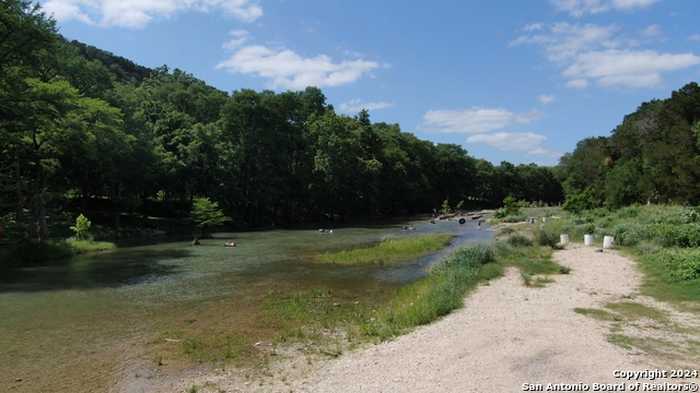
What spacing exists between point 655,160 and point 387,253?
42094mm

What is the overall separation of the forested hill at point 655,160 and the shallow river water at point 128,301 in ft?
114

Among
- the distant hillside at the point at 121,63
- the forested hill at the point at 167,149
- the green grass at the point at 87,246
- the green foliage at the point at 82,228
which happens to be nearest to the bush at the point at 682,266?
the forested hill at the point at 167,149

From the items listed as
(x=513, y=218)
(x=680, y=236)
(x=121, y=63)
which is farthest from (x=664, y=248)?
(x=121, y=63)

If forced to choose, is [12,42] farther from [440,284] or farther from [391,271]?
[440,284]

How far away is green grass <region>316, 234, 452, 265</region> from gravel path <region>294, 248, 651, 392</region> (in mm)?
14411

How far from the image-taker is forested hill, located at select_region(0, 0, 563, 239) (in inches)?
1286

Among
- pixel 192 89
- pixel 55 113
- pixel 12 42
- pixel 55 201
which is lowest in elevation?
pixel 55 201

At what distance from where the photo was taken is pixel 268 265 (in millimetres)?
28453

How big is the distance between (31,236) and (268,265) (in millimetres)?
21079

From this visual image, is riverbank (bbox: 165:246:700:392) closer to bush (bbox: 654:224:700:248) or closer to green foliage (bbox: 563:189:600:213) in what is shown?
bush (bbox: 654:224:700:248)

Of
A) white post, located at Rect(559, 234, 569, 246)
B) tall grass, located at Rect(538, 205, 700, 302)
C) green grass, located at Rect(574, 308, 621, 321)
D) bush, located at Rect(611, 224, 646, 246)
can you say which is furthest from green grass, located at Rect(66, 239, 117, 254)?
bush, located at Rect(611, 224, 646, 246)

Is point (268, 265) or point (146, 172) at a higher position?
point (146, 172)

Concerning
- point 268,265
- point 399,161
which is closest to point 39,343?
point 268,265

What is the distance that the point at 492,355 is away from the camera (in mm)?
9859
